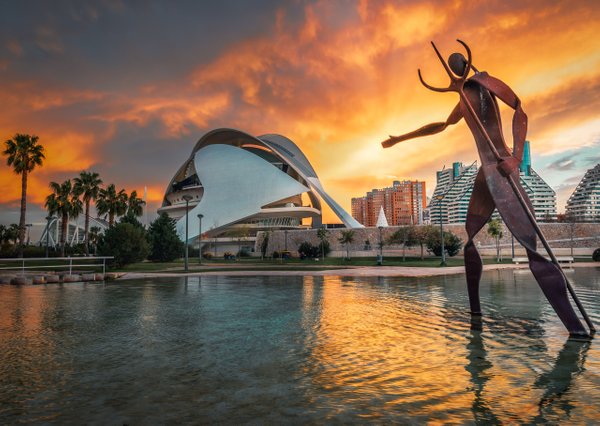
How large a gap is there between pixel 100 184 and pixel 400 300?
45.8 meters

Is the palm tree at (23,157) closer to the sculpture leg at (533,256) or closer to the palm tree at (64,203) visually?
the palm tree at (64,203)

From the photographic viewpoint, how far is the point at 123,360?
603 cm

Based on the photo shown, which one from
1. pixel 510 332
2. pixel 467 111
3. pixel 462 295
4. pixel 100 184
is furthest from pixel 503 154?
pixel 100 184

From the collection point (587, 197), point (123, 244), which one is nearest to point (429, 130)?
point (123, 244)

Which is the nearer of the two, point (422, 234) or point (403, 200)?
point (422, 234)

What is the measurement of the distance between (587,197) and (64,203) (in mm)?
142011

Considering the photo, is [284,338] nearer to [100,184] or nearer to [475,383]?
[475,383]

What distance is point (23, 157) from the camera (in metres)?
38.1

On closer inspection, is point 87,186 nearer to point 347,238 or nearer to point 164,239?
point 164,239

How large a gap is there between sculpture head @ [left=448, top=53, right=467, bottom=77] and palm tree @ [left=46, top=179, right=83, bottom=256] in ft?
154

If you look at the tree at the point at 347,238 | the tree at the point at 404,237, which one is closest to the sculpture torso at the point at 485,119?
the tree at the point at 404,237

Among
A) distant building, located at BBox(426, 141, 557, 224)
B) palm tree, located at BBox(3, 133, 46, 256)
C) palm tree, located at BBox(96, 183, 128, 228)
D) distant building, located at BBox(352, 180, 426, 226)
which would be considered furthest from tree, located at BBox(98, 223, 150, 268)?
distant building, located at BBox(352, 180, 426, 226)

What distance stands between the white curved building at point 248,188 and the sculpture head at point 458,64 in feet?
180

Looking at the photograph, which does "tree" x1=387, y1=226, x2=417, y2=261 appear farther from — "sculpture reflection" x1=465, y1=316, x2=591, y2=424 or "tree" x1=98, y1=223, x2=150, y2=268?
"sculpture reflection" x1=465, y1=316, x2=591, y2=424
